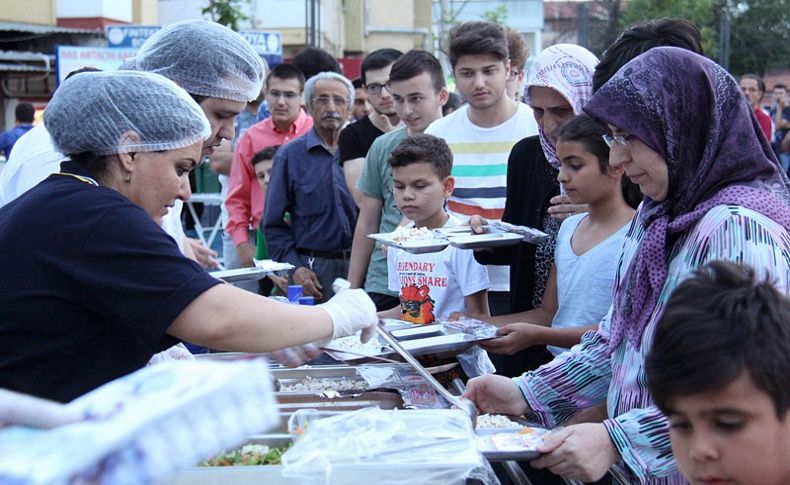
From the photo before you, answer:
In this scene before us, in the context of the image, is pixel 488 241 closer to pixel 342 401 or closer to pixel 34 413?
pixel 342 401

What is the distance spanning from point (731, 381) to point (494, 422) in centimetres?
76

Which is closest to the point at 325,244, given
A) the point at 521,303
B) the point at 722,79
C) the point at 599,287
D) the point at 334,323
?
the point at 521,303

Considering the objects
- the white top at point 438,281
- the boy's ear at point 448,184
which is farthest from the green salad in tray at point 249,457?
the boy's ear at point 448,184

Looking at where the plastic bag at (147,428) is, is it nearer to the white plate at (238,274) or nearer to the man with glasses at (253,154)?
the white plate at (238,274)

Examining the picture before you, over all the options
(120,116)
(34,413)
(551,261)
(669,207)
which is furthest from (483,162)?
(34,413)

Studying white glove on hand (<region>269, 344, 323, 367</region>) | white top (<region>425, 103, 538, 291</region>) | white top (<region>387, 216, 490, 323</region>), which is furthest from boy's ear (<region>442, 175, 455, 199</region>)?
white glove on hand (<region>269, 344, 323, 367</region>)

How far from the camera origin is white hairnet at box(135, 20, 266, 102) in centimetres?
280

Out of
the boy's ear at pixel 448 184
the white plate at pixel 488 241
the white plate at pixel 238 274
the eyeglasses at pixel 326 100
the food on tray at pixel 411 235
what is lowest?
the white plate at pixel 238 274

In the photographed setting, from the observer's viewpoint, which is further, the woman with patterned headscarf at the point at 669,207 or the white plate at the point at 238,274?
the white plate at the point at 238,274

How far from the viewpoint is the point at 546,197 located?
3197 mm

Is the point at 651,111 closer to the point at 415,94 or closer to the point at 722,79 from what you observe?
the point at 722,79

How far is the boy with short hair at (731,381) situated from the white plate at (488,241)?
1.37 metres

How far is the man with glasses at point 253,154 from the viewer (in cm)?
585

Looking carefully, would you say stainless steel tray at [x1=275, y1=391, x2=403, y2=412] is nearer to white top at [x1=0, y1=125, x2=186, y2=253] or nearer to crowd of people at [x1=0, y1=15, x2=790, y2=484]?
crowd of people at [x1=0, y1=15, x2=790, y2=484]
